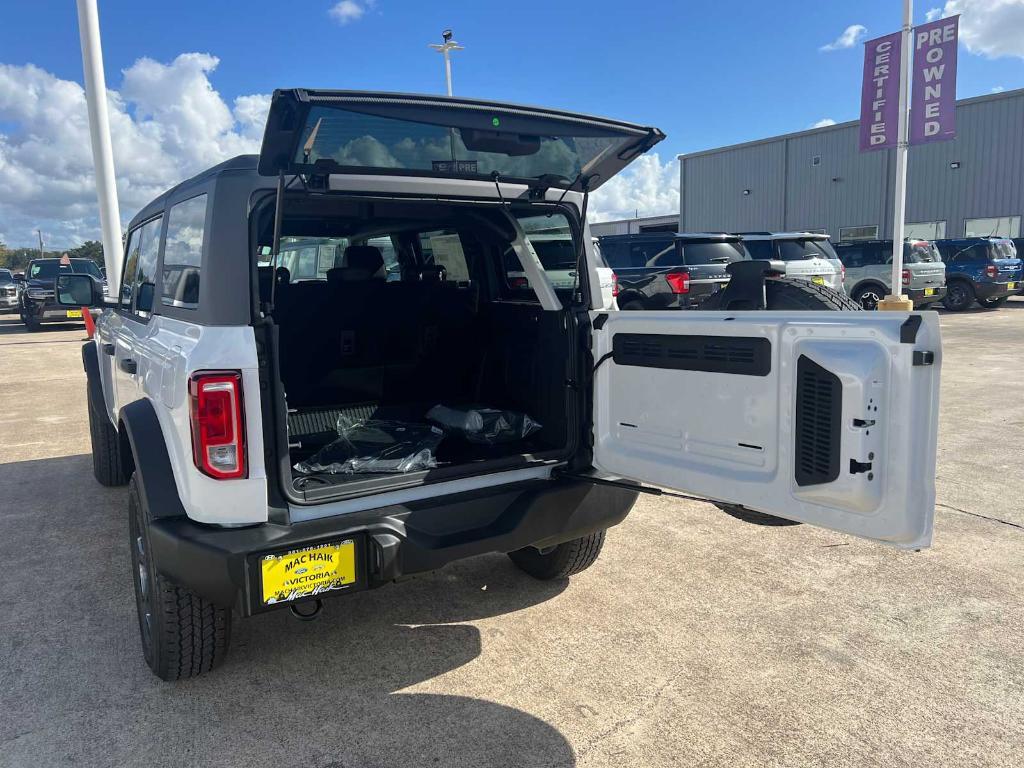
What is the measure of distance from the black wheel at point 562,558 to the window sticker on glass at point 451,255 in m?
1.60

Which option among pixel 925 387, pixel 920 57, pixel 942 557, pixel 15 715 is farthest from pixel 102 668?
pixel 920 57

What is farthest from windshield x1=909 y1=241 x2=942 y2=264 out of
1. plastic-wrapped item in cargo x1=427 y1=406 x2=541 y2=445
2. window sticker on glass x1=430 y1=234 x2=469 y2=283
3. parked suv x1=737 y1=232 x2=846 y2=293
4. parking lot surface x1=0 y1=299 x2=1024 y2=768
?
plastic-wrapped item in cargo x1=427 y1=406 x2=541 y2=445

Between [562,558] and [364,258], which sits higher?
[364,258]

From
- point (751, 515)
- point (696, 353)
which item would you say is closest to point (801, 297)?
point (696, 353)

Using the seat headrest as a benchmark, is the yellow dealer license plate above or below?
below

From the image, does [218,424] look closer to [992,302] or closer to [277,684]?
[277,684]

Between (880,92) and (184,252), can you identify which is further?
(880,92)

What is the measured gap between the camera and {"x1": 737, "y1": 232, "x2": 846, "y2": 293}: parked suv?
13.2 metres

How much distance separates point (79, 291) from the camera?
14.0ft

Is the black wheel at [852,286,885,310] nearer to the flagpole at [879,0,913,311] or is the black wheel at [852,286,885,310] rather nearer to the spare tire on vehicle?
the flagpole at [879,0,913,311]

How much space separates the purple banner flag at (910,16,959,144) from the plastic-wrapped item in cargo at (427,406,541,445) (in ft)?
45.8

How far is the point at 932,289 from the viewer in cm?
1659

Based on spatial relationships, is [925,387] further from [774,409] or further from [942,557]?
[942,557]

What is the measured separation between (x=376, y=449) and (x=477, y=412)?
526 millimetres
